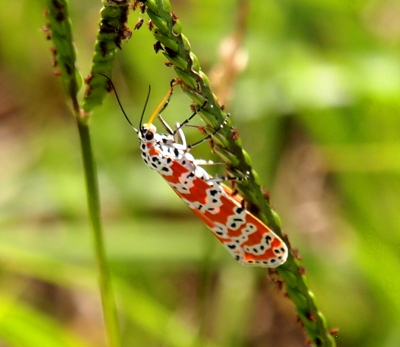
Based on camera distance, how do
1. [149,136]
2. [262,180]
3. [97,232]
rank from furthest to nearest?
[262,180], [149,136], [97,232]

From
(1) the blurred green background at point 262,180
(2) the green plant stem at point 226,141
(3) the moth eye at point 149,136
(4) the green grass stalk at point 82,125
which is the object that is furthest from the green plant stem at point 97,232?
(1) the blurred green background at point 262,180

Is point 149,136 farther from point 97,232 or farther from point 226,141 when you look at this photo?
point 226,141

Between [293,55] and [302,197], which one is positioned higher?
[293,55]

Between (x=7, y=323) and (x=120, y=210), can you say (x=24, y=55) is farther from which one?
(x=7, y=323)

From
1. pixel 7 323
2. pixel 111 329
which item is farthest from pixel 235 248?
pixel 7 323

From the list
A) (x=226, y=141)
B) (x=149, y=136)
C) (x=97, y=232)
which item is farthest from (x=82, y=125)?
(x=149, y=136)

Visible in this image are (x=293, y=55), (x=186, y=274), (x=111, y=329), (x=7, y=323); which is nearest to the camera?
(x=111, y=329)

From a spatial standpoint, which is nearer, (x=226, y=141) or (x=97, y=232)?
(x=226, y=141)
